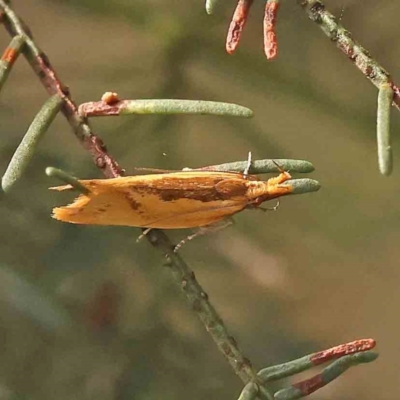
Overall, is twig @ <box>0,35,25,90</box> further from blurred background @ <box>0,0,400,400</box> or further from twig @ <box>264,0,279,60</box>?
blurred background @ <box>0,0,400,400</box>

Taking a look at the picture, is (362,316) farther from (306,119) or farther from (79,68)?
(79,68)

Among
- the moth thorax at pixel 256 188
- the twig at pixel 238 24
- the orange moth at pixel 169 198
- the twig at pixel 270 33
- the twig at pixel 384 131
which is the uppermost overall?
the twig at pixel 238 24

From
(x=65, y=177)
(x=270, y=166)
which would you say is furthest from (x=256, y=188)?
(x=65, y=177)

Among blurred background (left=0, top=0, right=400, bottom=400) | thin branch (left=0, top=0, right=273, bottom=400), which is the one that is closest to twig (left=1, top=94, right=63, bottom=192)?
thin branch (left=0, top=0, right=273, bottom=400)

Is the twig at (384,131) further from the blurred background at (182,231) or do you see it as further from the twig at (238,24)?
the blurred background at (182,231)

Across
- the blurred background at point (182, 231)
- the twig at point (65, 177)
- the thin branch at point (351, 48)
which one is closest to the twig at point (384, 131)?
the thin branch at point (351, 48)

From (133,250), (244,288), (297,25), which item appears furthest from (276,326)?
(297,25)
